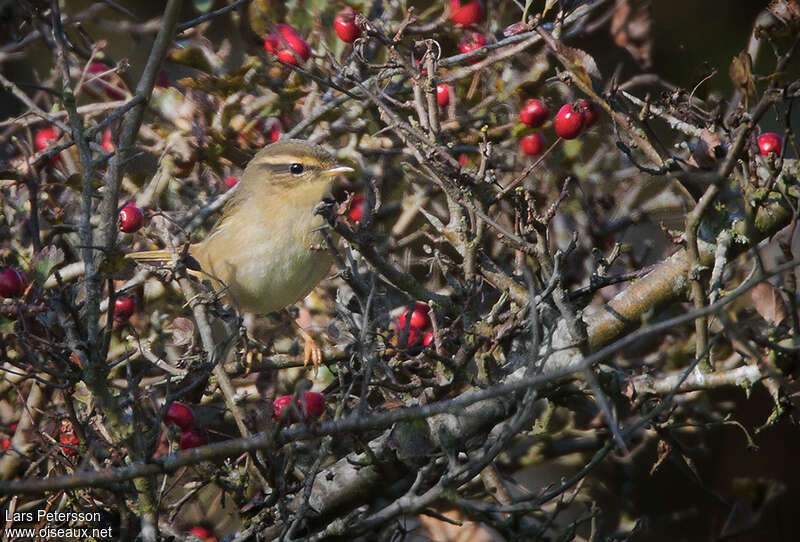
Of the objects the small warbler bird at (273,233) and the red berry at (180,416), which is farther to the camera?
the small warbler bird at (273,233)

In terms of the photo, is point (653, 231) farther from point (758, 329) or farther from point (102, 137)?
point (102, 137)

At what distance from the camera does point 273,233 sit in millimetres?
3596

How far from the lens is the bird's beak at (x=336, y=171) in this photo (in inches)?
129

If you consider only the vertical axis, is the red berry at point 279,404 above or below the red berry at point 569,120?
below

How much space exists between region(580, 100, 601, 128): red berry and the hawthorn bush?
0.03 meters

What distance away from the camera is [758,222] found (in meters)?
2.49

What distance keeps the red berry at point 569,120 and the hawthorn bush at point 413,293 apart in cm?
4

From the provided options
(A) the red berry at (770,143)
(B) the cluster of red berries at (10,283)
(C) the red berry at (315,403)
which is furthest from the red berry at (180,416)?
(A) the red berry at (770,143)

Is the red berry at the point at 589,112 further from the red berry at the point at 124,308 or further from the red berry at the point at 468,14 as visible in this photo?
the red berry at the point at 124,308

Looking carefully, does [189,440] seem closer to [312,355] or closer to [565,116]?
[312,355]

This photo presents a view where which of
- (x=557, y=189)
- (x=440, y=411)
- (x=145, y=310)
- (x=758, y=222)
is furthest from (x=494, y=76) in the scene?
(x=440, y=411)

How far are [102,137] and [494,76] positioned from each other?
1.82 meters

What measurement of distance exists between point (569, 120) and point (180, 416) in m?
1.64

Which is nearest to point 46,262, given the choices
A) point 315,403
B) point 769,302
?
point 315,403
